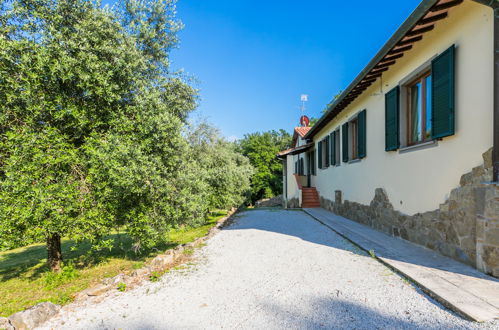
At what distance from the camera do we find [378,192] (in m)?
7.30

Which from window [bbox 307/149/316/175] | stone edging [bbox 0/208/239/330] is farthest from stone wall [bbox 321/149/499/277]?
window [bbox 307/149/316/175]

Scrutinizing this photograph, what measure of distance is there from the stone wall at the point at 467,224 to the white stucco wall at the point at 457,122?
0.58 ft

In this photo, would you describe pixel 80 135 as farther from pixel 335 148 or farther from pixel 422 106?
pixel 335 148

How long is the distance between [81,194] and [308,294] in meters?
4.48

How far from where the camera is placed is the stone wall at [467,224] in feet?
11.5

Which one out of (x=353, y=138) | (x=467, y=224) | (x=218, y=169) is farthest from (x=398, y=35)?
(x=218, y=169)

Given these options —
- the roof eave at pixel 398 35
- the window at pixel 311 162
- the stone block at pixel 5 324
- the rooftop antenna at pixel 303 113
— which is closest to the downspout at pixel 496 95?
the roof eave at pixel 398 35

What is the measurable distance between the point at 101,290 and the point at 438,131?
603 cm

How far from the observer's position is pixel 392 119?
6.36 meters

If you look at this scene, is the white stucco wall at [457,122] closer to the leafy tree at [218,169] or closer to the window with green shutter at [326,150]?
the window with green shutter at [326,150]

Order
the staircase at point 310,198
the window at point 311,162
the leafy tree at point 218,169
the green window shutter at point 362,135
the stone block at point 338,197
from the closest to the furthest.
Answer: the green window shutter at point 362,135, the stone block at point 338,197, the leafy tree at point 218,169, the staircase at point 310,198, the window at point 311,162

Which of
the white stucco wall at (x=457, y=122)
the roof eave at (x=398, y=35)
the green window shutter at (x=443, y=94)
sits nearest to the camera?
the white stucco wall at (x=457, y=122)

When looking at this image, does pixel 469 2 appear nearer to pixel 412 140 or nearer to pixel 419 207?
pixel 412 140

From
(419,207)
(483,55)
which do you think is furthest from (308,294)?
(483,55)
